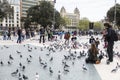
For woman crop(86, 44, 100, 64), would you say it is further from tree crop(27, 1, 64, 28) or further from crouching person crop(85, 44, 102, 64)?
tree crop(27, 1, 64, 28)

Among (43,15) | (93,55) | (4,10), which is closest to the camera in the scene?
(93,55)

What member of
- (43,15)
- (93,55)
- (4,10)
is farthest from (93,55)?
(43,15)

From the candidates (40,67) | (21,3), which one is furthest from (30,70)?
(21,3)

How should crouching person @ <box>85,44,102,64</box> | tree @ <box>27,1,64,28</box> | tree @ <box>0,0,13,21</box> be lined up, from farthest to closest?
tree @ <box>27,1,64,28</box>
tree @ <box>0,0,13,21</box>
crouching person @ <box>85,44,102,64</box>

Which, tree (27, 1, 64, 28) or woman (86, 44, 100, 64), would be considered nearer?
woman (86, 44, 100, 64)

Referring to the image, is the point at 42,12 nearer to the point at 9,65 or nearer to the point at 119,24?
the point at 119,24

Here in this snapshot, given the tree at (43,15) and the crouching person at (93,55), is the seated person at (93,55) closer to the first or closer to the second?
the crouching person at (93,55)

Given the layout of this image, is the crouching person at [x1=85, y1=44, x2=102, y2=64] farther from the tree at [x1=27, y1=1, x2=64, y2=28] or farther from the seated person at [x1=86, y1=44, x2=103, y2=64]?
the tree at [x1=27, y1=1, x2=64, y2=28]

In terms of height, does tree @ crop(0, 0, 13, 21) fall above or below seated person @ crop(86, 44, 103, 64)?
above

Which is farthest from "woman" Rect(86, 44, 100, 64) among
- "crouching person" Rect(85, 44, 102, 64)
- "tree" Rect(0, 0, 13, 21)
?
"tree" Rect(0, 0, 13, 21)

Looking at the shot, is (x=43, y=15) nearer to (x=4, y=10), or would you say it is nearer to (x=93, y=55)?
(x=4, y=10)

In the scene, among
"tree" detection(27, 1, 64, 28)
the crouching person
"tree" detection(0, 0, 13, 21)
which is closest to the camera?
the crouching person

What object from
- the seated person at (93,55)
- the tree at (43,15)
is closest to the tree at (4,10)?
the tree at (43,15)

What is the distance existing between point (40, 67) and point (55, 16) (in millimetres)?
90192
